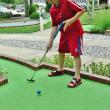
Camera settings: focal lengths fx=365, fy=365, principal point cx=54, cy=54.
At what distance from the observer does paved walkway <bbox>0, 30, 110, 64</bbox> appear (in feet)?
29.8

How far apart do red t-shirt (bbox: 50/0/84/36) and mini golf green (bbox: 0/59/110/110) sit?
86 centimetres

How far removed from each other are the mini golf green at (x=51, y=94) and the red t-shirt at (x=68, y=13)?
86 cm

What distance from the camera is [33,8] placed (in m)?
29.1

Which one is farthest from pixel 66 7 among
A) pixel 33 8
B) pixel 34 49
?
pixel 33 8

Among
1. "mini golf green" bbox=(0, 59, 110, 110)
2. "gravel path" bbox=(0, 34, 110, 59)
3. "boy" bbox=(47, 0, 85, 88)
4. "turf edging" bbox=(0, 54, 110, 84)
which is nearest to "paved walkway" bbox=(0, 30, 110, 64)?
"gravel path" bbox=(0, 34, 110, 59)

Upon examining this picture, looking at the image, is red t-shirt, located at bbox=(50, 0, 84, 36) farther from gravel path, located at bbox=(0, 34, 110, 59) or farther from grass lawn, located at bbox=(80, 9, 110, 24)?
grass lawn, located at bbox=(80, 9, 110, 24)

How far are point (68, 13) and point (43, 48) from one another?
195 inches

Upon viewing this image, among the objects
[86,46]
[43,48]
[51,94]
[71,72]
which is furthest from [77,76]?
[86,46]

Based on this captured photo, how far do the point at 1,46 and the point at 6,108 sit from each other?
21.8ft

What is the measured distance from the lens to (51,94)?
5.41 meters

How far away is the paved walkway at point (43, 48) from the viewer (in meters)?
9.07

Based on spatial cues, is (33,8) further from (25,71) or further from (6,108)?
(6,108)

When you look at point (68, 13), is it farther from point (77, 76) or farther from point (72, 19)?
point (77, 76)

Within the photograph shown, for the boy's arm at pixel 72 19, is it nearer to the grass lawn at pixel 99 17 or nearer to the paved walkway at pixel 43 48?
the paved walkway at pixel 43 48
